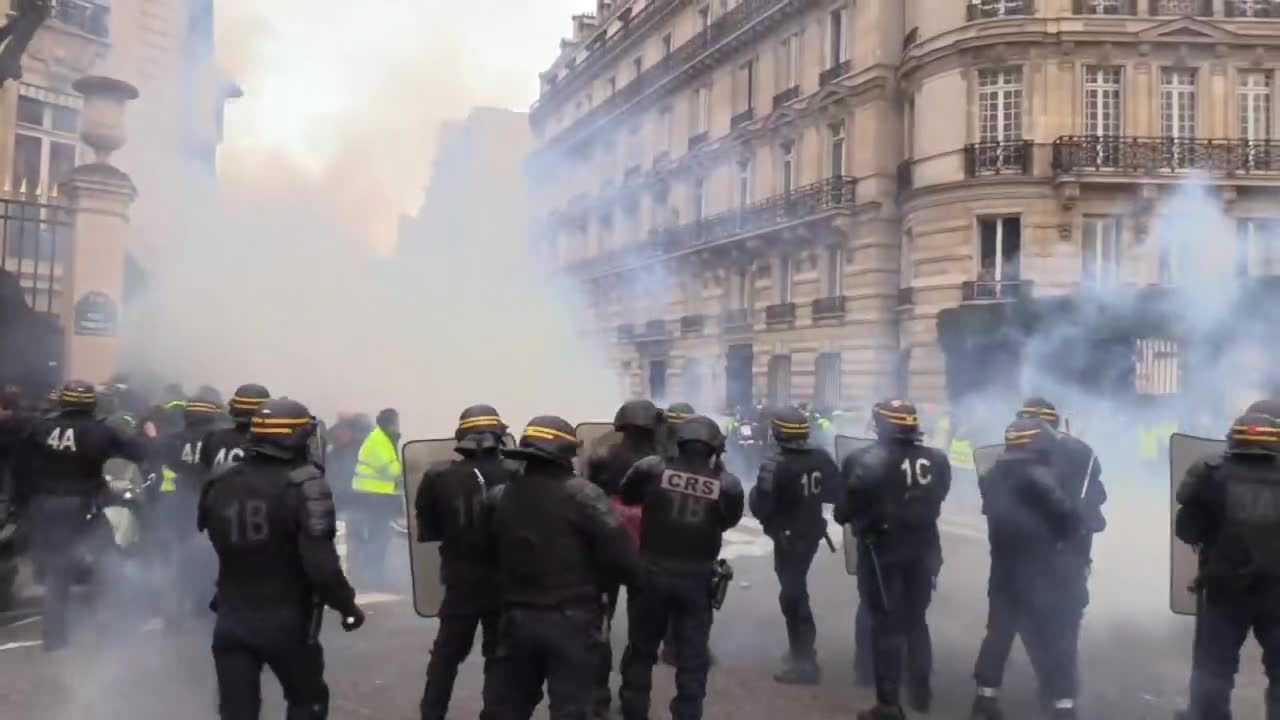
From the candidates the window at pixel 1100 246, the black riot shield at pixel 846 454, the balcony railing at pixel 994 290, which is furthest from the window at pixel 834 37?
the black riot shield at pixel 846 454

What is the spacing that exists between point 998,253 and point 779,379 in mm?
6441

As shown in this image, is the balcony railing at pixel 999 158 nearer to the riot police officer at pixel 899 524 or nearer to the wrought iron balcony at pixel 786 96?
the wrought iron balcony at pixel 786 96

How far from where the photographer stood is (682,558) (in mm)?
4844

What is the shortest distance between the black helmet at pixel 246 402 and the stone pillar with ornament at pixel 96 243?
286 inches

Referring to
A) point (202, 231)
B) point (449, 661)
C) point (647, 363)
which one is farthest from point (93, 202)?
point (647, 363)

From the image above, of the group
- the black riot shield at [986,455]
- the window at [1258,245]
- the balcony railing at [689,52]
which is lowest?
the black riot shield at [986,455]

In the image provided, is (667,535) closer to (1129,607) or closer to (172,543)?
(172,543)

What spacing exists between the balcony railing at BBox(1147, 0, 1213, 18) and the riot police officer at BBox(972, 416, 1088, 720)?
16.4 metres

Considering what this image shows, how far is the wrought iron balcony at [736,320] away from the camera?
2494cm

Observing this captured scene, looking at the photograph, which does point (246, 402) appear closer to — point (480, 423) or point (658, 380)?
point (480, 423)

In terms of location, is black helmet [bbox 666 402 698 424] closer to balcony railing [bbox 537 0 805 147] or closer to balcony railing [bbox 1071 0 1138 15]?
balcony railing [bbox 1071 0 1138 15]

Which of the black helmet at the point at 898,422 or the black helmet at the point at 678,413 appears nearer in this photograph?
the black helmet at the point at 898,422

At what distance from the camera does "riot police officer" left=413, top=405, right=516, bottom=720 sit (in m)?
4.78

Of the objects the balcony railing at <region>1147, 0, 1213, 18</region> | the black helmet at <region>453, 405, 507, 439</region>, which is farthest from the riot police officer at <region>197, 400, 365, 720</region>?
the balcony railing at <region>1147, 0, 1213, 18</region>
